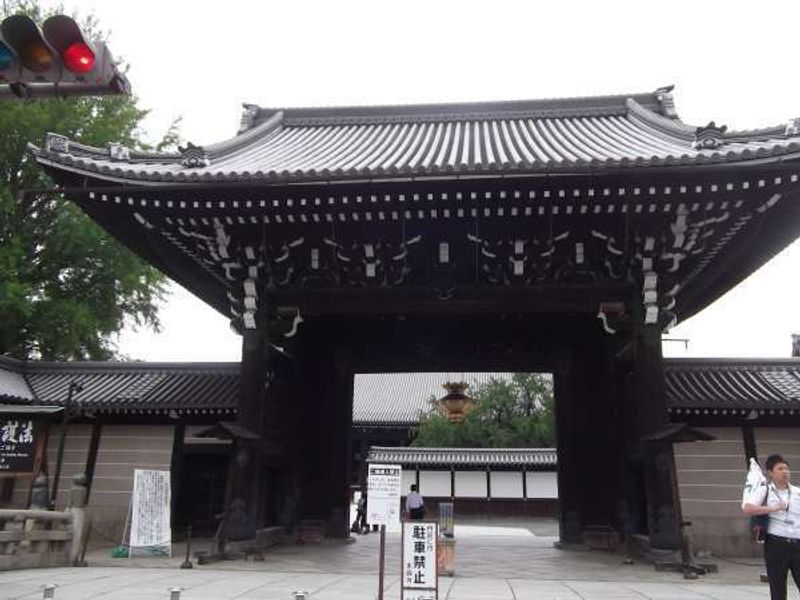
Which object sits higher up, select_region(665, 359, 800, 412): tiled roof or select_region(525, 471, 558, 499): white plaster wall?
select_region(665, 359, 800, 412): tiled roof

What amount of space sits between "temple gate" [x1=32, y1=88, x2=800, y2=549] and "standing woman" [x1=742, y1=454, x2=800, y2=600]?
4.47 meters

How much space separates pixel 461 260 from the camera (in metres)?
11.8

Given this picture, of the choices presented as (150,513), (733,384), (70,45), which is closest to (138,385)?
(150,513)

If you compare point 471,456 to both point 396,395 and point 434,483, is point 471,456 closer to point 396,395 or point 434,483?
point 434,483

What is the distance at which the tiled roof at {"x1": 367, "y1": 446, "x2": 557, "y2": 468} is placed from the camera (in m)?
30.6

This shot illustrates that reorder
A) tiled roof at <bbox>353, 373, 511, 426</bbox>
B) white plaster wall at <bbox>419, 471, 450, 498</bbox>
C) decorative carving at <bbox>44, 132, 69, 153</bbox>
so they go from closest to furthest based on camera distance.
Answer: decorative carving at <bbox>44, 132, 69, 153</bbox> → white plaster wall at <bbox>419, 471, 450, 498</bbox> → tiled roof at <bbox>353, 373, 511, 426</bbox>

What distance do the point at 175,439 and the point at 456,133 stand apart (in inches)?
422

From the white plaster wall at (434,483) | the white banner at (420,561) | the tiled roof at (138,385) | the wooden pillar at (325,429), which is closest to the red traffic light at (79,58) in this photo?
the white banner at (420,561)

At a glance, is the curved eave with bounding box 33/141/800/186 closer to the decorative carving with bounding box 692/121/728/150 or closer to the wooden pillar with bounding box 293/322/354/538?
the decorative carving with bounding box 692/121/728/150

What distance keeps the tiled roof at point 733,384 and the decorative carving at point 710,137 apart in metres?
5.54

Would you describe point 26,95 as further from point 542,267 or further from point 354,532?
point 354,532

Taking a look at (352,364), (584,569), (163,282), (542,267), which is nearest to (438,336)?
(352,364)

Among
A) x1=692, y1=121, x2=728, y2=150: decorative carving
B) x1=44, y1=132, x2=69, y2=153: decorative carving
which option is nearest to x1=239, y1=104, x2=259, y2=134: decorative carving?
x1=44, y1=132, x2=69, y2=153: decorative carving

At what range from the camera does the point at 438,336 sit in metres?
14.9
